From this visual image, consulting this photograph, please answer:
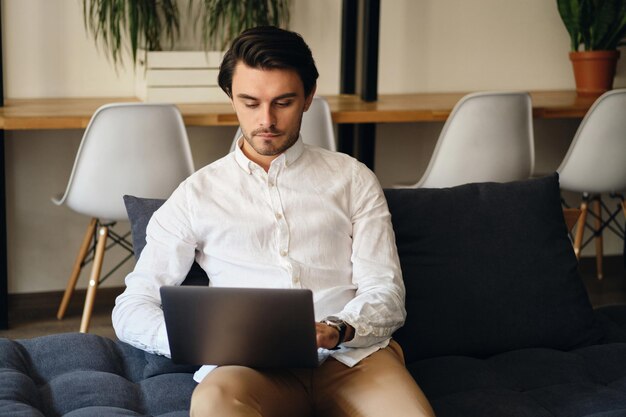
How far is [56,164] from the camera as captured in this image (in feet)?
13.6

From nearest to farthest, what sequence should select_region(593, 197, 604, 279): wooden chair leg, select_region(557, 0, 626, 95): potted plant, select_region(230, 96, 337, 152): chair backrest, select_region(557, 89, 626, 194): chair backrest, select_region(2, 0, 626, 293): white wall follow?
1. select_region(230, 96, 337, 152): chair backrest
2. select_region(557, 89, 626, 194): chair backrest
3. select_region(2, 0, 626, 293): white wall
4. select_region(557, 0, 626, 95): potted plant
5. select_region(593, 197, 604, 279): wooden chair leg

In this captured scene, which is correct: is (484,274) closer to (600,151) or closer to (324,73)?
(600,151)

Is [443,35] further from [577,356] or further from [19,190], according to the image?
[577,356]

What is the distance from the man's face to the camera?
2256 millimetres

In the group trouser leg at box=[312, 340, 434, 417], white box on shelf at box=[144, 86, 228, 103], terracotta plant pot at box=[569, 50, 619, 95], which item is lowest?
trouser leg at box=[312, 340, 434, 417]

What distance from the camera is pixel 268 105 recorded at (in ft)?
7.39

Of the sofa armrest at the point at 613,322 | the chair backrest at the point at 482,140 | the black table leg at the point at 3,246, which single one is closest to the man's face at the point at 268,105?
the sofa armrest at the point at 613,322

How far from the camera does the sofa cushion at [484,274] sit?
2.45m

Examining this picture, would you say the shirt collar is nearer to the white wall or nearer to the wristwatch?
the wristwatch

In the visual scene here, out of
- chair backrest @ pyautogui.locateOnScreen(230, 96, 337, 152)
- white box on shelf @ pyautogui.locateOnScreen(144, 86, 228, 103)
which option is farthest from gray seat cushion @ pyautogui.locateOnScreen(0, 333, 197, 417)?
white box on shelf @ pyautogui.locateOnScreen(144, 86, 228, 103)

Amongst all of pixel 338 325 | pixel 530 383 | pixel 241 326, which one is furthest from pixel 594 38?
pixel 241 326

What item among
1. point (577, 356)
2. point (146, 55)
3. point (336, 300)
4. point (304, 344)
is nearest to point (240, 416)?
point (304, 344)

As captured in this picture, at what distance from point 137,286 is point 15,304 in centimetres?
216

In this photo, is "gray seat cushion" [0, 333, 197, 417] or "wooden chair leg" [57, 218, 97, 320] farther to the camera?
"wooden chair leg" [57, 218, 97, 320]
